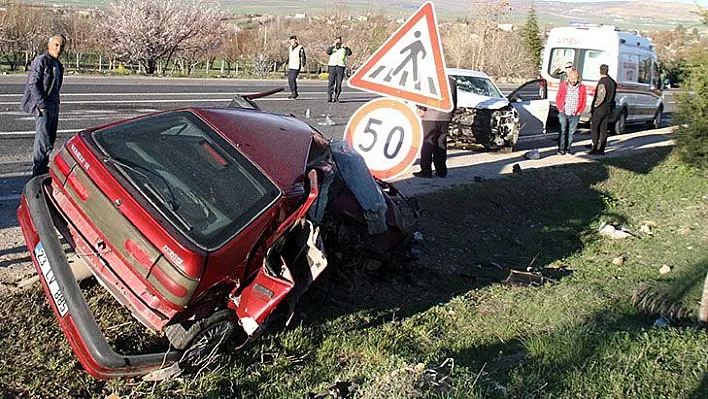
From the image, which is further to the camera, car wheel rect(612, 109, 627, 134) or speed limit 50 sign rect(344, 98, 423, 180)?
car wheel rect(612, 109, 627, 134)

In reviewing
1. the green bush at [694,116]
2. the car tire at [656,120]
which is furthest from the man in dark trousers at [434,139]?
the car tire at [656,120]

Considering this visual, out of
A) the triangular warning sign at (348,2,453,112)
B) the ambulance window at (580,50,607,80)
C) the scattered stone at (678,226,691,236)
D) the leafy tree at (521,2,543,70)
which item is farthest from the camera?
the leafy tree at (521,2,543,70)

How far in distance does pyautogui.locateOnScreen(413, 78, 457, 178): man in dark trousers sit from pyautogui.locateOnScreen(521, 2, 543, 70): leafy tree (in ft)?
117

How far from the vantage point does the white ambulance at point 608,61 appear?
18.3m

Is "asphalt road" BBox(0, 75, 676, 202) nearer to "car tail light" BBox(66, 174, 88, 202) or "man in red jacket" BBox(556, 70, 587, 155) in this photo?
"man in red jacket" BBox(556, 70, 587, 155)

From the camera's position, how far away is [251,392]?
4.44m

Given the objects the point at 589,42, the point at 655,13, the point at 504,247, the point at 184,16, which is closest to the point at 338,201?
the point at 504,247

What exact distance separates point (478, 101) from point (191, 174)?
10.1 m

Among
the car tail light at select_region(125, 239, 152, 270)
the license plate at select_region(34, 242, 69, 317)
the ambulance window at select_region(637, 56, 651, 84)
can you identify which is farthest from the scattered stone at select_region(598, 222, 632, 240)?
the ambulance window at select_region(637, 56, 651, 84)

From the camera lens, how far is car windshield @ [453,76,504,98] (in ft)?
47.3

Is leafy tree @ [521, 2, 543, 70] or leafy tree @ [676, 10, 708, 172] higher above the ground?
leafy tree @ [521, 2, 543, 70]

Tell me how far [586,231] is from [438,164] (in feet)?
7.50

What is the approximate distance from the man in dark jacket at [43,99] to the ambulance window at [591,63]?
13.5 m

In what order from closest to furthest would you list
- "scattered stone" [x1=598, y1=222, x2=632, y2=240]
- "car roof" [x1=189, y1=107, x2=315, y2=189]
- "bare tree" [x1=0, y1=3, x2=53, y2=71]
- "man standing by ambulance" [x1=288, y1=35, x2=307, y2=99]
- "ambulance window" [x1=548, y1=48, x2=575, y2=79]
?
"car roof" [x1=189, y1=107, x2=315, y2=189] < "scattered stone" [x1=598, y1=222, x2=632, y2=240] < "ambulance window" [x1=548, y1=48, x2=575, y2=79] < "man standing by ambulance" [x1=288, y1=35, x2=307, y2=99] < "bare tree" [x1=0, y1=3, x2=53, y2=71]
